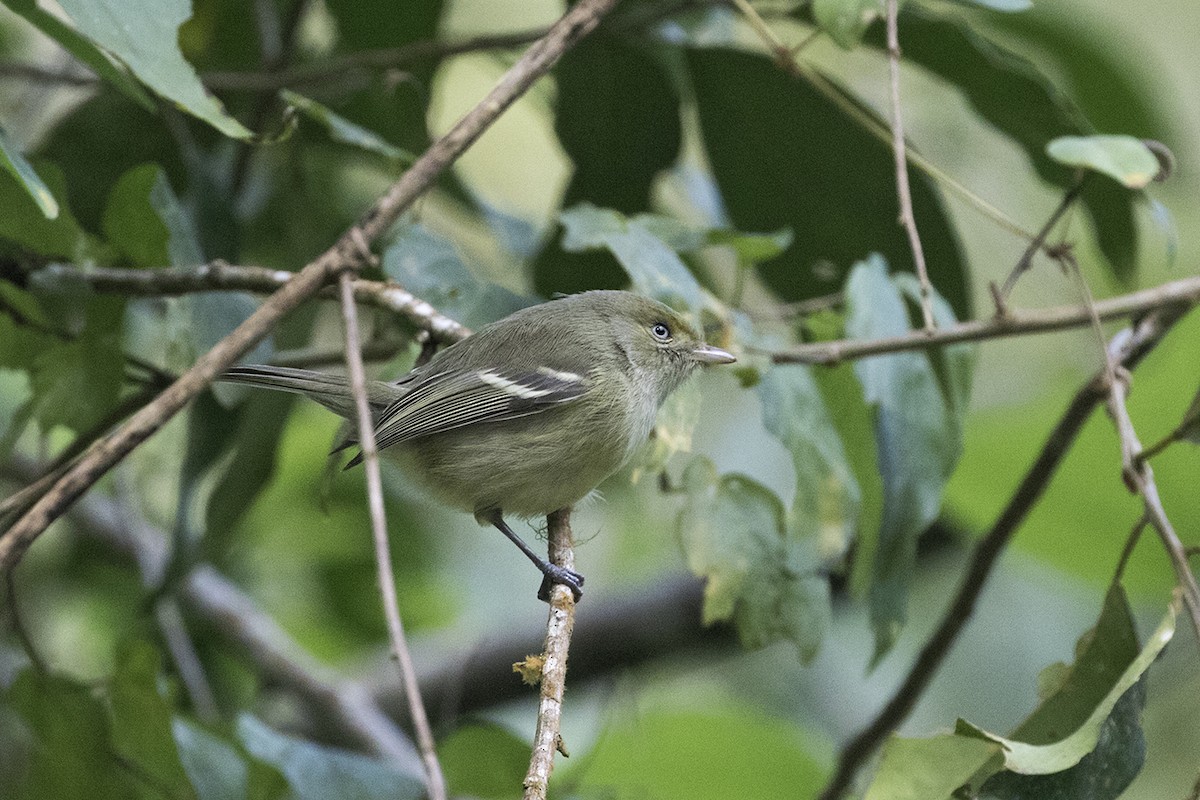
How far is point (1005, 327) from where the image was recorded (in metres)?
2.96

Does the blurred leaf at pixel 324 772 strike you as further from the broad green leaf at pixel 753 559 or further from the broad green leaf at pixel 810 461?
the broad green leaf at pixel 810 461

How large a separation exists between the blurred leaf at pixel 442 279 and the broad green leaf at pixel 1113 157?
4.64ft

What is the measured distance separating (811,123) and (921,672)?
5.82ft

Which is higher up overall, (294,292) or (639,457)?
(294,292)

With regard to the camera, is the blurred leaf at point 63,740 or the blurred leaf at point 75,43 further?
the blurred leaf at point 63,740

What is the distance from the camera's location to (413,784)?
3000 mm

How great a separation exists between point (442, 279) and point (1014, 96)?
69.8 inches

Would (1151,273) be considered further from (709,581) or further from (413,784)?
(413,784)

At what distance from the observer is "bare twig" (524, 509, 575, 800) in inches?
70.9

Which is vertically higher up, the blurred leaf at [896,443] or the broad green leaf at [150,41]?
the broad green leaf at [150,41]

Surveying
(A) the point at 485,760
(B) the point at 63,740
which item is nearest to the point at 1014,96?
(A) the point at 485,760

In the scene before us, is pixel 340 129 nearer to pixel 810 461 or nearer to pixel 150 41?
pixel 150 41

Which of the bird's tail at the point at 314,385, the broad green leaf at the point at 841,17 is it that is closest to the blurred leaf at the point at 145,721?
the bird's tail at the point at 314,385

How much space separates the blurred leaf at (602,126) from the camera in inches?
152
